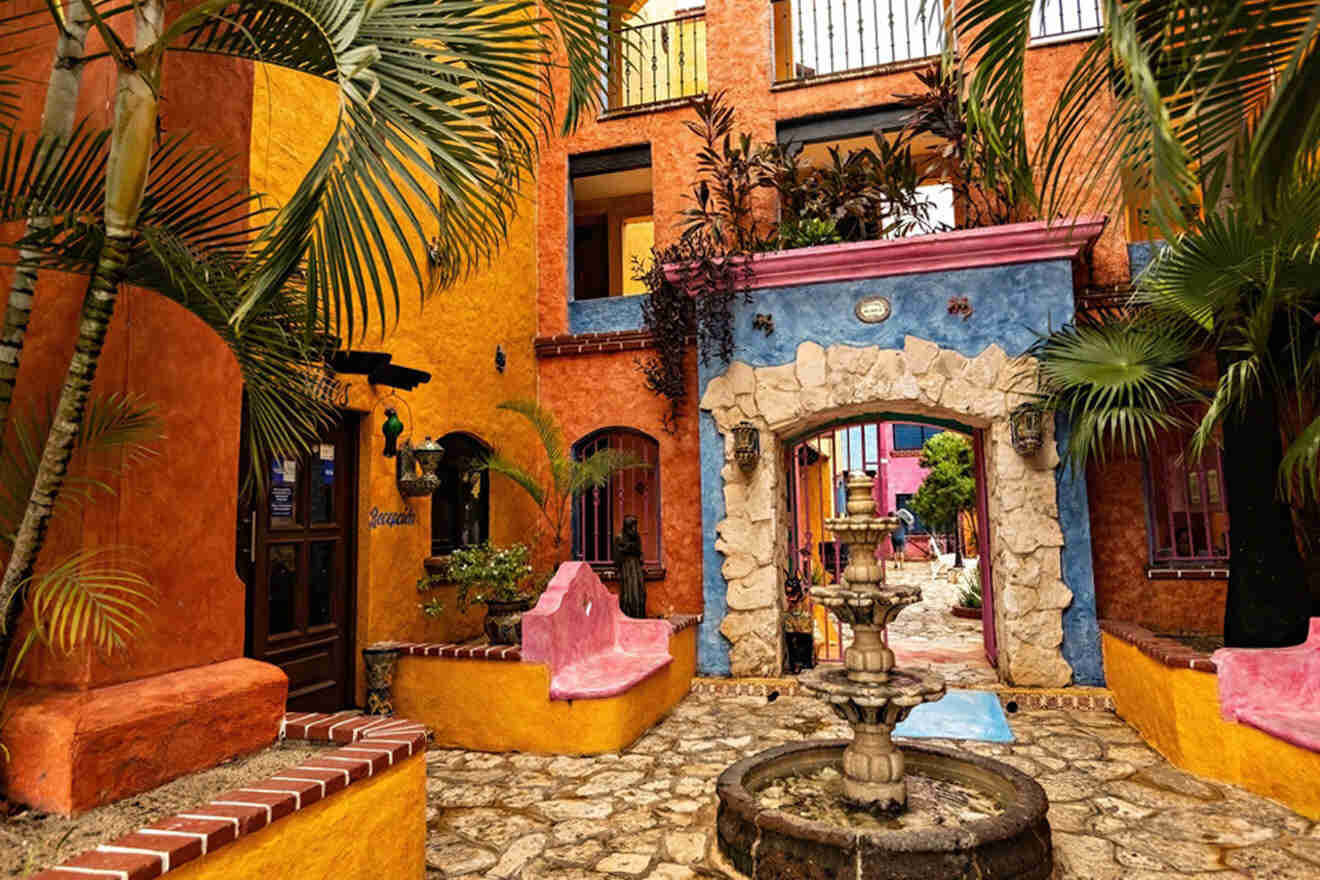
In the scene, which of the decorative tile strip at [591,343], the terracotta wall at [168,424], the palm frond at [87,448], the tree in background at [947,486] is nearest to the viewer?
the palm frond at [87,448]

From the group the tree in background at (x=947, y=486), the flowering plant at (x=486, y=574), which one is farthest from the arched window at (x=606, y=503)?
the tree in background at (x=947, y=486)

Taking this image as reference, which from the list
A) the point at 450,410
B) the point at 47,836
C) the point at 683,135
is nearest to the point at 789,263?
the point at 683,135

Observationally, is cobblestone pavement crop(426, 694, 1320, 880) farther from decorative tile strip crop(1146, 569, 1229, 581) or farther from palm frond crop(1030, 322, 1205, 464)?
palm frond crop(1030, 322, 1205, 464)

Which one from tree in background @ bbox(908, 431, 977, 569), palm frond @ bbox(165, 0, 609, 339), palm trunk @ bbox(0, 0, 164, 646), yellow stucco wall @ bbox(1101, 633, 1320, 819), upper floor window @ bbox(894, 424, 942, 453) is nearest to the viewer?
palm frond @ bbox(165, 0, 609, 339)

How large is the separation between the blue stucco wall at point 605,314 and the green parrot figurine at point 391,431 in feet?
10.2

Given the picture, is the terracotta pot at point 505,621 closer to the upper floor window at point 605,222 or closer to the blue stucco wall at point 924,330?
the blue stucco wall at point 924,330

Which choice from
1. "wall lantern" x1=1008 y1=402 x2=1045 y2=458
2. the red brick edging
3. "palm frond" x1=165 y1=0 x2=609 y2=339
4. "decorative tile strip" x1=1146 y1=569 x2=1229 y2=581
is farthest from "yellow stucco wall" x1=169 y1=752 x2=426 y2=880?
"decorative tile strip" x1=1146 y1=569 x2=1229 y2=581

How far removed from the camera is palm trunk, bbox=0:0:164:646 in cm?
213

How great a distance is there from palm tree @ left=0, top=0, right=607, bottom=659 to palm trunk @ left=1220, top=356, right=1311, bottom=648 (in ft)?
14.4

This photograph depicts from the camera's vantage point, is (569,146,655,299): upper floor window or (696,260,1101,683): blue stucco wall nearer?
(696,260,1101,683): blue stucco wall

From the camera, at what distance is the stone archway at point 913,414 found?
6.14m

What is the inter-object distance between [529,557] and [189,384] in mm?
5198

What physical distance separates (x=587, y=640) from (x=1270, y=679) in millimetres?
4171

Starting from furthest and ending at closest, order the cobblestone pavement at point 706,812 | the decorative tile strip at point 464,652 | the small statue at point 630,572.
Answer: the small statue at point 630,572, the decorative tile strip at point 464,652, the cobblestone pavement at point 706,812
